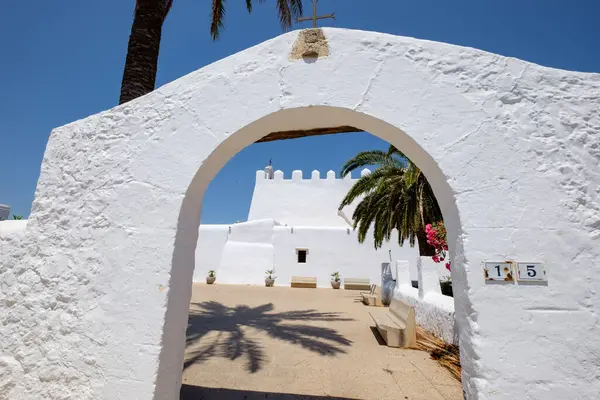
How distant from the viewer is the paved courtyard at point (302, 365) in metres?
3.35

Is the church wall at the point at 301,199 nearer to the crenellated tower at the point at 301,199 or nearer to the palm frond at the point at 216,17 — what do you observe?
the crenellated tower at the point at 301,199

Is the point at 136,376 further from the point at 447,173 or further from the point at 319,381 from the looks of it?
the point at 447,173

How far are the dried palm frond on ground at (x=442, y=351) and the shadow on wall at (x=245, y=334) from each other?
4.19 feet

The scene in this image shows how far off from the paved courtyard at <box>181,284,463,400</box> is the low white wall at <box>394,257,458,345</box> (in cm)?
66

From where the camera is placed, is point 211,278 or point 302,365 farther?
point 211,278

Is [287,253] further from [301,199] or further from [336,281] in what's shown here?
[301,199]

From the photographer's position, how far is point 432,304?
18.8 ft

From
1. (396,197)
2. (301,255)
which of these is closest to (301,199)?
(301,255)

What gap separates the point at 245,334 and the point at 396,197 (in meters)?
6.04

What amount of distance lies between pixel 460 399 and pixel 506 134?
2.88 m

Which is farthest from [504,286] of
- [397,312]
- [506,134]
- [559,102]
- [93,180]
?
[397,312]

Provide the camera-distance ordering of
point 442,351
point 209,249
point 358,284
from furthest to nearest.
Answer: point 209,249, point 358,284, point 442,351

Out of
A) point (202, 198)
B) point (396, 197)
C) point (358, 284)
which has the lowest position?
point (358, 284)

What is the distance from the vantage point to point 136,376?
2113 millimetres
